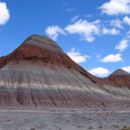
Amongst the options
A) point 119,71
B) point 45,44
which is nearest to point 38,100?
point 45,44

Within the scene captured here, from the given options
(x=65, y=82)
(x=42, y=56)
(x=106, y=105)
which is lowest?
(x=106, y=105)

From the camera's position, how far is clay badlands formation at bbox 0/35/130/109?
10412cm

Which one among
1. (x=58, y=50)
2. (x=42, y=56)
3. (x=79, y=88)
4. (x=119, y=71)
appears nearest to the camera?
(x=79, y=88)

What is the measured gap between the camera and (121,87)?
14262 centimetres

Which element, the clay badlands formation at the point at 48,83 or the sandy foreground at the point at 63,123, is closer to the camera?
the sandy foreground at the point at 63,123

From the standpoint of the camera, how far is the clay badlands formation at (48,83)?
104 meters

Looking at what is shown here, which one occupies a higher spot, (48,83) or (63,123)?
(48,83)

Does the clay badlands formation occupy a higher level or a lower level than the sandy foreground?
higher

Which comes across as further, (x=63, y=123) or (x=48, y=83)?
(x=48, y=83)

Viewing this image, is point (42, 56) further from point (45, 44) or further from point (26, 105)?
point (26, 105)

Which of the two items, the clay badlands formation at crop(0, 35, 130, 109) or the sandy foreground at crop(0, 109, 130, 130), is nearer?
the sandy foreground at crop(0, 109, 130, 130)

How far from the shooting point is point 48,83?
110 m

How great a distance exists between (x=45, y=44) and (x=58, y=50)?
4742mm

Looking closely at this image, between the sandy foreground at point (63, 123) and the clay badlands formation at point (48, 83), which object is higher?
the clay badlands formation at point (48, 83)
